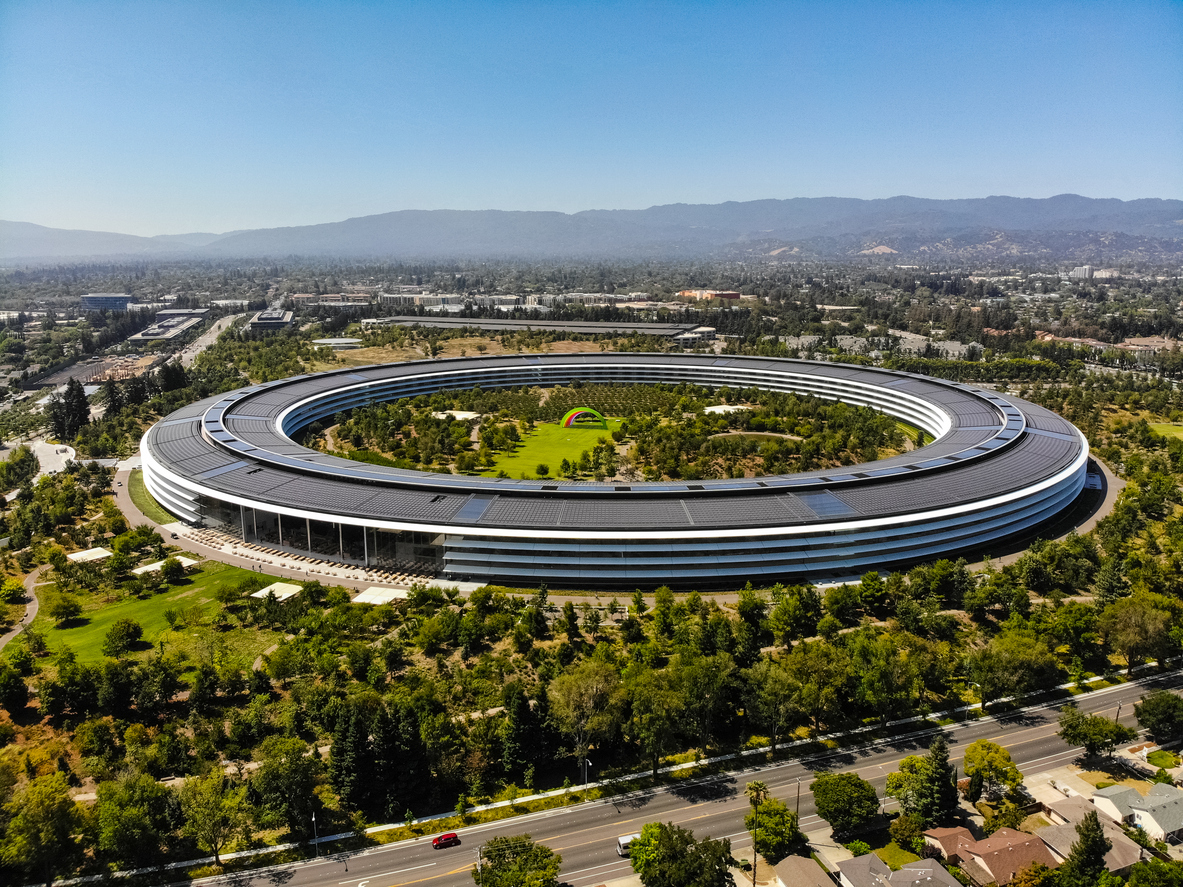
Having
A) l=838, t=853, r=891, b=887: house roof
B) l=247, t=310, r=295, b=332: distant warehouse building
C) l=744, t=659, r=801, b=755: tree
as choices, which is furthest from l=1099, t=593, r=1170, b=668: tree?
l=247, t=310, r=295, b=332: distant warehouse building

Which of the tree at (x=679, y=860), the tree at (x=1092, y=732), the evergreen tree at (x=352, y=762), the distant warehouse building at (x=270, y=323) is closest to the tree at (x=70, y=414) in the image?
the distant warehouse building at (x=270, y=323)

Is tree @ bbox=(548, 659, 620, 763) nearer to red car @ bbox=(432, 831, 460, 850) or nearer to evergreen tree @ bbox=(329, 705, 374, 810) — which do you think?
red car @ bbox=(432, 831, 460, 850)

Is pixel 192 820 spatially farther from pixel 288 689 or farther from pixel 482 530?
pixel 482 530

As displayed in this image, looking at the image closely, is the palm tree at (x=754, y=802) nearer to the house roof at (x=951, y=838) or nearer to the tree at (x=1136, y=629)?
the house roof at (x=951, y=838)

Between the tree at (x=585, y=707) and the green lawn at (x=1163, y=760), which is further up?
the tree at (x=585, y=707)

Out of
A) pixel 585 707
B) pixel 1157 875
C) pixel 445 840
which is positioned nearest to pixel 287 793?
pixel 445 840

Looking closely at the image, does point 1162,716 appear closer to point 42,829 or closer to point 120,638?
point 42,829

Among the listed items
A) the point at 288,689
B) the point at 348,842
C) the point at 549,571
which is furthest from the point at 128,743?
the point at 549,571
